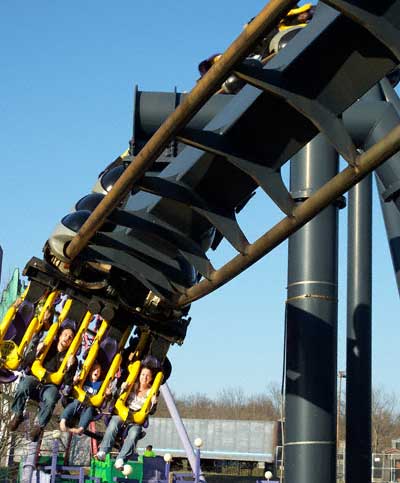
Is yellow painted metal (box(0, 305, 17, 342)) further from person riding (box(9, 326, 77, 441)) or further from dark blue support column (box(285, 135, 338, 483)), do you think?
dark blue support column (box(285, 135, 338, 483))

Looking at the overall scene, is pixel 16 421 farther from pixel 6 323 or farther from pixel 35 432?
pixel 6 323

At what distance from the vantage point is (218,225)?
6285mm

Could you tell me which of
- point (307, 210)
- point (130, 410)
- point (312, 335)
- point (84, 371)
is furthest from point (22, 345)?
point (307, 210)

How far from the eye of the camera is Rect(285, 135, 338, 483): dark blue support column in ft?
23.1

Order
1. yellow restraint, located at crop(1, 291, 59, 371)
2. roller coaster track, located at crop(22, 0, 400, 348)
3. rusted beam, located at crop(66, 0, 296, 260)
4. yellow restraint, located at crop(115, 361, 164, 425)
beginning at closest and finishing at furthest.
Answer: rusted beam, located at crop(66, 0, 296, 260) → roller coaster track, located at crop(22, 0, 400, 348) → yellow restraint, located at crop(1, 291, 59, 371) → yellow restraint, located at crop(115, 361, 164, 425)

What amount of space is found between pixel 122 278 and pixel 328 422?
2251 millimetres

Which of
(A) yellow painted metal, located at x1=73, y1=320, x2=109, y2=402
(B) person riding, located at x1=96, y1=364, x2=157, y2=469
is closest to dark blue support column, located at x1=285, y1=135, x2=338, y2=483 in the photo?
(B) person riding, located at x1=96, y1=364, x2=157, y2=469

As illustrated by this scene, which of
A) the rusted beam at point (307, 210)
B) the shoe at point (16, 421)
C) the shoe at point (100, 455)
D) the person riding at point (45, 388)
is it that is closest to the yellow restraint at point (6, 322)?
the person riding at point (45, 388)

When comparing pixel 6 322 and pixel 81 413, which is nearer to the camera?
pixel 6 322

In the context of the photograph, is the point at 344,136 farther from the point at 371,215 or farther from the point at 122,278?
the point at 371,215

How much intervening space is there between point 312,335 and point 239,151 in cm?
214

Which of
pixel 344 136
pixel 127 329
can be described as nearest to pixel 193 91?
pixel 344 136

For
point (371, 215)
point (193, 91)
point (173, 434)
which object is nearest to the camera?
point (193, 91)

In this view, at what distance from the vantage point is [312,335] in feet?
23.6
